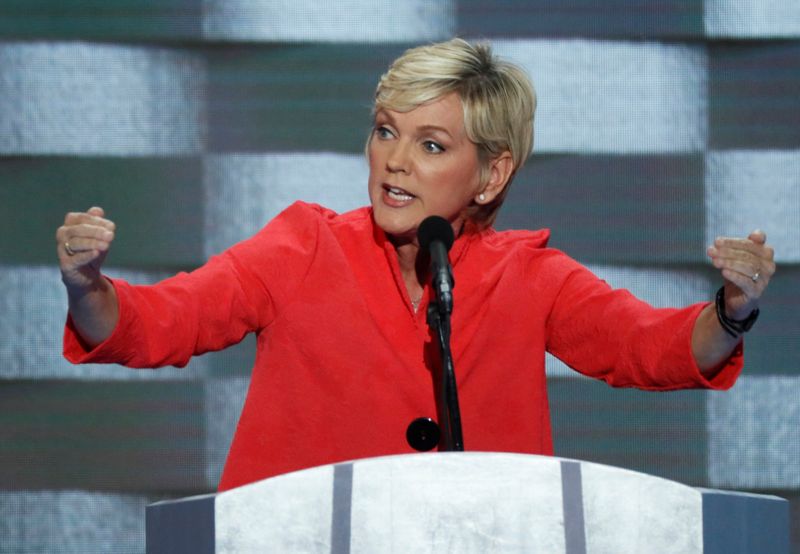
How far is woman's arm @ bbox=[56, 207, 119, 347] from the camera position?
1.29 meters

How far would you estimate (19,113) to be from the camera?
8.92 feet

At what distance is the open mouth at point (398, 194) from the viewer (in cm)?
176

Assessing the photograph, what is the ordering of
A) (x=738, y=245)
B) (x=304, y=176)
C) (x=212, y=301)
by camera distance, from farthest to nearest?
(x=304, y=176) → (x=212, y=301) → (x=738, y=245)

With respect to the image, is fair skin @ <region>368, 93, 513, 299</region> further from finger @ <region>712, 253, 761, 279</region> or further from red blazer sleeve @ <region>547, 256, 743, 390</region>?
finger @ <region>712, 253, 761, 279</region>

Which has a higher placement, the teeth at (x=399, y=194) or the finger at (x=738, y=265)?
the teeth at (x=399, y=194)

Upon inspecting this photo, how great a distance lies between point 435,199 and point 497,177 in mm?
191

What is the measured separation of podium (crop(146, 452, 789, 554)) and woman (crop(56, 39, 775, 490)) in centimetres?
61

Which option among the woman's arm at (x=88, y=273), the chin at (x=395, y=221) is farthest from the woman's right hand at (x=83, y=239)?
the chin at (x=395, y=221)

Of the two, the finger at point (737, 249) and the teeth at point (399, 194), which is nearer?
the finger at point (737, 249)

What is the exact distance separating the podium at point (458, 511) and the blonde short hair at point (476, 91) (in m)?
0.88

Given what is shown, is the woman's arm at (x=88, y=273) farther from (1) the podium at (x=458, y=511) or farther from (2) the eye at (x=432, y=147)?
(2) the eye at (x=432, y=147)

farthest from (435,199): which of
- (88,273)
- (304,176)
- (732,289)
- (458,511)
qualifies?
(304,176)

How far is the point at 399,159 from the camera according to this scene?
1.75 m

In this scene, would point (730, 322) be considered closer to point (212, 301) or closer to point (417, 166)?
point (417, 166)
